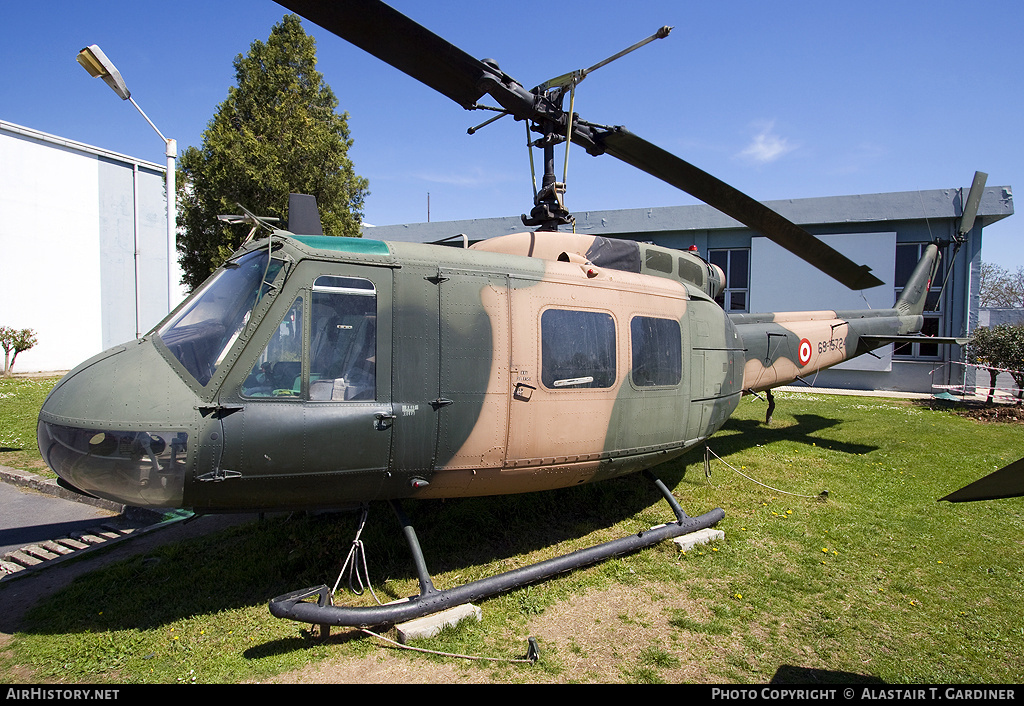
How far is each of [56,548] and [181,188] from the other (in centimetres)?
1252

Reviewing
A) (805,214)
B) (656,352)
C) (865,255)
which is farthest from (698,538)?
(805,214)

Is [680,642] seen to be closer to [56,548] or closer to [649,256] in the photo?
[649,256]

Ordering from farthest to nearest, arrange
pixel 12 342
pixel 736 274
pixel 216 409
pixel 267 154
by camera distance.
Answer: pixel 736 274 < pixel 12 342 < pixel 267 154 < pixel 216 409

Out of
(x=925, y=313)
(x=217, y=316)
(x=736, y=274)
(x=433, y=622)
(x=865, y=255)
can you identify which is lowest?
(x=433, y=622)

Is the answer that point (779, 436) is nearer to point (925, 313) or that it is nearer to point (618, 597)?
point (618, 597)

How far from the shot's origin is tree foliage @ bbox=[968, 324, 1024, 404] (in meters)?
14.3

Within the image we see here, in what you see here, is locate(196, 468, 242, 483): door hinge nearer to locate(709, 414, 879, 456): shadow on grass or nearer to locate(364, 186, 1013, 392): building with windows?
locate(709, 414, 879, 456): shadow on grass

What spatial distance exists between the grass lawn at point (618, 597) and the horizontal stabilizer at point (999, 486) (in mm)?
2035

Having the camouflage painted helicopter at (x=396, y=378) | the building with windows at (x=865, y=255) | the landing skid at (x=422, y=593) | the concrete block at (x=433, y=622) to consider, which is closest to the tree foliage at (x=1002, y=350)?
the building with windows at (x=865, y=255)

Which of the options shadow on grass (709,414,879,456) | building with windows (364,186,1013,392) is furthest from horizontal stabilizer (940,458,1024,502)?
building with windows (364,186,1013,392)

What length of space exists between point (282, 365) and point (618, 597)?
332 centimetres

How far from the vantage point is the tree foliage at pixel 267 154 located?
12.8 metres

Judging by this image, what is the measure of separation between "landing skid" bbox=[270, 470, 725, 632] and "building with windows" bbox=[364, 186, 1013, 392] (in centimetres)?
1522

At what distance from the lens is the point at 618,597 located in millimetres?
4715
